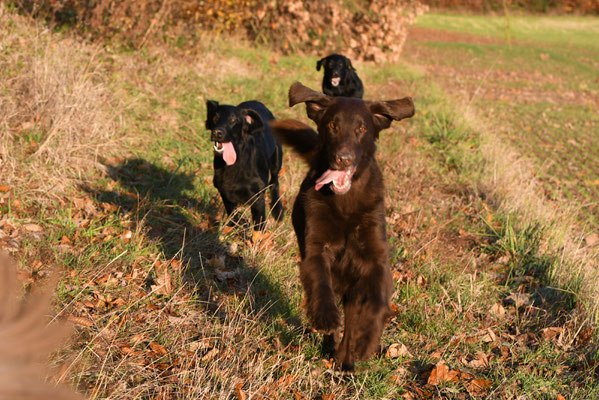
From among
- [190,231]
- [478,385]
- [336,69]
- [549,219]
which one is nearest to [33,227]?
[190,231]

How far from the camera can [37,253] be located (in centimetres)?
436

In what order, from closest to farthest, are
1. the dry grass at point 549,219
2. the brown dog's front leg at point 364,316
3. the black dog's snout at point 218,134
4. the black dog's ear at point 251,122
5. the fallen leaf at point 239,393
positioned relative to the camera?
the fallen leaf at point 239,393
the brown dog's front leg at point 364,316
the dry grass at point 549,219
the black dog's snout at point 218,134
the black dog's ear at point 251,122

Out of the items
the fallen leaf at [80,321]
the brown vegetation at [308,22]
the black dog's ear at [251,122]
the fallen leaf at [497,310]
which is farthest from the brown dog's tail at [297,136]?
the brown vegetation at [308,22]

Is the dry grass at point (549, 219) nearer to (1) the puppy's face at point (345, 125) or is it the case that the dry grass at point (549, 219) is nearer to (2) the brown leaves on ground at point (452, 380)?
(2) the brown leaves on ground at point (452, 380)

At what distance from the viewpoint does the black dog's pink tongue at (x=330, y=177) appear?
3.72m

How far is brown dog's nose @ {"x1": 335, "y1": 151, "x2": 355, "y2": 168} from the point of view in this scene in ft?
11.9

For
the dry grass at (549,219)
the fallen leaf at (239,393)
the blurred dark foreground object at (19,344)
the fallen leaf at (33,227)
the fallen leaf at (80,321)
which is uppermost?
the blurred dark foreground object at (19,344)

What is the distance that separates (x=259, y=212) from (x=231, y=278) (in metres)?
1.22

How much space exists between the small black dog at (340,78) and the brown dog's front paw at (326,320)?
23.2 ft

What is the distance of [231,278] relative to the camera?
15.6 feet

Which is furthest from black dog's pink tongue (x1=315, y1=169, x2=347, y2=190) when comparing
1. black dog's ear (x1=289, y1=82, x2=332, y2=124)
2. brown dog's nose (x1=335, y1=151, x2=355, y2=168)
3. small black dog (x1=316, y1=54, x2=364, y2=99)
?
small black dog (x1=316, y1=54, x2=364, y2=99)

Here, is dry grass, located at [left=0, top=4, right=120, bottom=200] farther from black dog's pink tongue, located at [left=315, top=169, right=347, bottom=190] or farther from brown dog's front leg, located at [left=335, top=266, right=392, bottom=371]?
brown dog's front leg, located at [left=335, top=266, right=392, bottom=371]

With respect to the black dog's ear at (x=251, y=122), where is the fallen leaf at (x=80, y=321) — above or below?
below

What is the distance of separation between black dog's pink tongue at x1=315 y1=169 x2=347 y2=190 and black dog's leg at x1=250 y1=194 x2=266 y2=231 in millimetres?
2051
